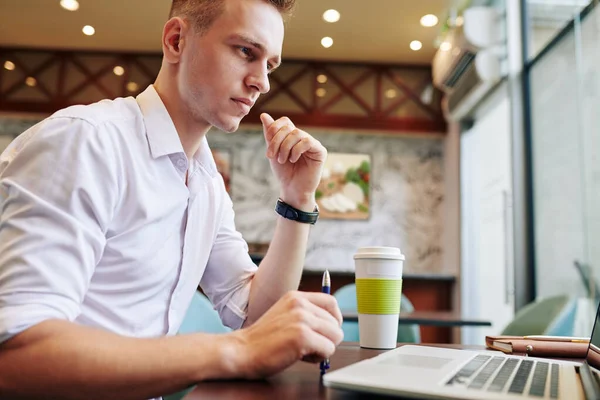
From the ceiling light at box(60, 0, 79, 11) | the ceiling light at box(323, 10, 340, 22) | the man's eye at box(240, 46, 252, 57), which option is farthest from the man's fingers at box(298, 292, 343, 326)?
the ceiling light at box(60, 0, 79, 11)

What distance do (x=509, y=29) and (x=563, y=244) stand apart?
1.78 metres

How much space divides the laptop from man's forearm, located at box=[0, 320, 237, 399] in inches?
6.3

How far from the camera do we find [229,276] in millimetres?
1208

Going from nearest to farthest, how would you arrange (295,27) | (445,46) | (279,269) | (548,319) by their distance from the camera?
(279,269)
(548,319)
(445,46)
(295,27)

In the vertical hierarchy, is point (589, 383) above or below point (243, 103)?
below

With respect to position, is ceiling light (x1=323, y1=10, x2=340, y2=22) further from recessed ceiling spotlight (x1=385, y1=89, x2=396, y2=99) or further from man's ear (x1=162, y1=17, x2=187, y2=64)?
man's ear (x1=162, y1=17, x2=187, y2=64)

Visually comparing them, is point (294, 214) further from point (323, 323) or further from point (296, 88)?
point (296, 88)

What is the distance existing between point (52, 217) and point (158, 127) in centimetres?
34

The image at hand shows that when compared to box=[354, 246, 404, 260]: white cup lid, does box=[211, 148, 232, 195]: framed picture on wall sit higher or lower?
higher

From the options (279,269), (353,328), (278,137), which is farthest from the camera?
(353,328)

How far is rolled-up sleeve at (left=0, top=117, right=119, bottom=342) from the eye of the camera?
0.67m

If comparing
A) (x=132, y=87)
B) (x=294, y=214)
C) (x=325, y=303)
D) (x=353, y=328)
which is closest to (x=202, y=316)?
(x=353, y=328)

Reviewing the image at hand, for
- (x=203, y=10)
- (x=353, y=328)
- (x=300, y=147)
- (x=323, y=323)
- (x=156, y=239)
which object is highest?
(x=203, y=10)

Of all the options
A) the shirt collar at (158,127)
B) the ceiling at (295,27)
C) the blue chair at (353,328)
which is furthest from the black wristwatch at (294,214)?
the ceiling at (295,27)
